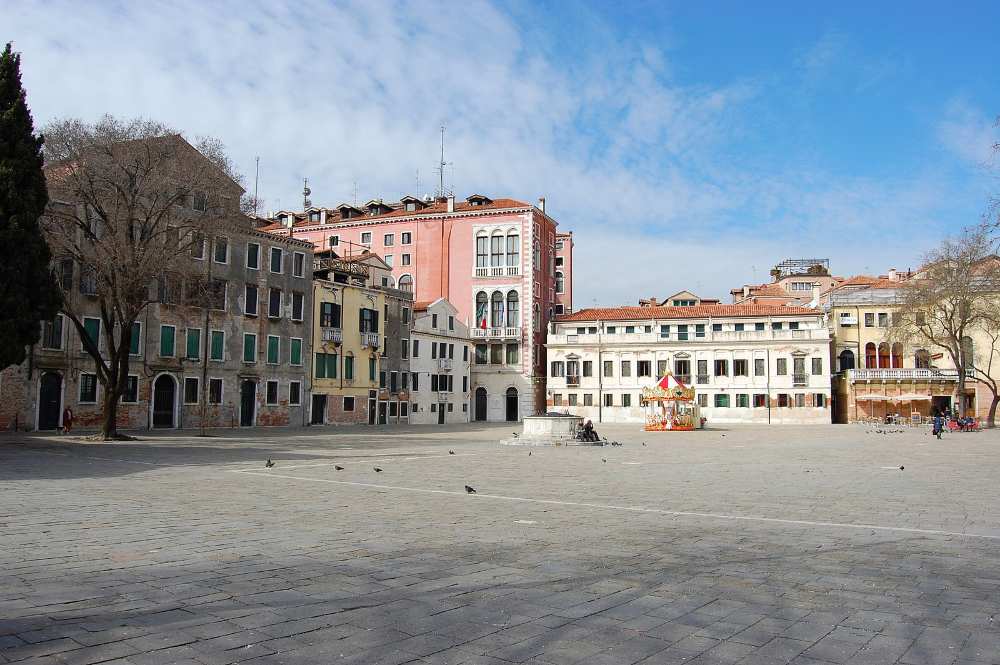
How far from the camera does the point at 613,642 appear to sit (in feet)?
16.5

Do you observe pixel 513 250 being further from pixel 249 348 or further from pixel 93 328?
pixel 93 328

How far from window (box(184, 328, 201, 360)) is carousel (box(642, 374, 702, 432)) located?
2689 centimetres

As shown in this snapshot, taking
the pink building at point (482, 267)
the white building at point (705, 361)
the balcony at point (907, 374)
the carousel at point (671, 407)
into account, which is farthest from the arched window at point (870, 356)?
the pink building at point (482, 267)

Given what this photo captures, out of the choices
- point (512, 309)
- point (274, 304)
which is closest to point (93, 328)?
point (274, 304)

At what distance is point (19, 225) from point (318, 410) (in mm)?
26300

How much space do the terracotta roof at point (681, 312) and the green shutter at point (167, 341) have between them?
39.1 m

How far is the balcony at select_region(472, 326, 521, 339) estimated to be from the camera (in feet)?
225

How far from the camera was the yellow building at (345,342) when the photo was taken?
49281 millimetres

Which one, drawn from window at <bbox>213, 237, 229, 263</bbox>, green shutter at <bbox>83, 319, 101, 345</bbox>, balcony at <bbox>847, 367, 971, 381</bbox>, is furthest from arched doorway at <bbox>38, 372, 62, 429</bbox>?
balcony at <bbox>847, 367, 971, 381</bbox>

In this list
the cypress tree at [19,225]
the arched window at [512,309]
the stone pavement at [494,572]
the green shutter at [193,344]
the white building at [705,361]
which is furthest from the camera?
the arched window at [512,309]

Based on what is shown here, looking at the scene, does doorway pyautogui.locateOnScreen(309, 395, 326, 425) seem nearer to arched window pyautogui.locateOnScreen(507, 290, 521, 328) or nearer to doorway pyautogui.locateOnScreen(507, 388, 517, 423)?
doorway pyautogui.locateOnScreen(507, 388, 517, 423)

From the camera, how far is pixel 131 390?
37.8 metres

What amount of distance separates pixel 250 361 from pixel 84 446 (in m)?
18.0

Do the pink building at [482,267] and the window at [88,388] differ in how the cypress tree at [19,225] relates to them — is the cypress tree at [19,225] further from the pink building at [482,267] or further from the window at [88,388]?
the pink building at [482,267]
